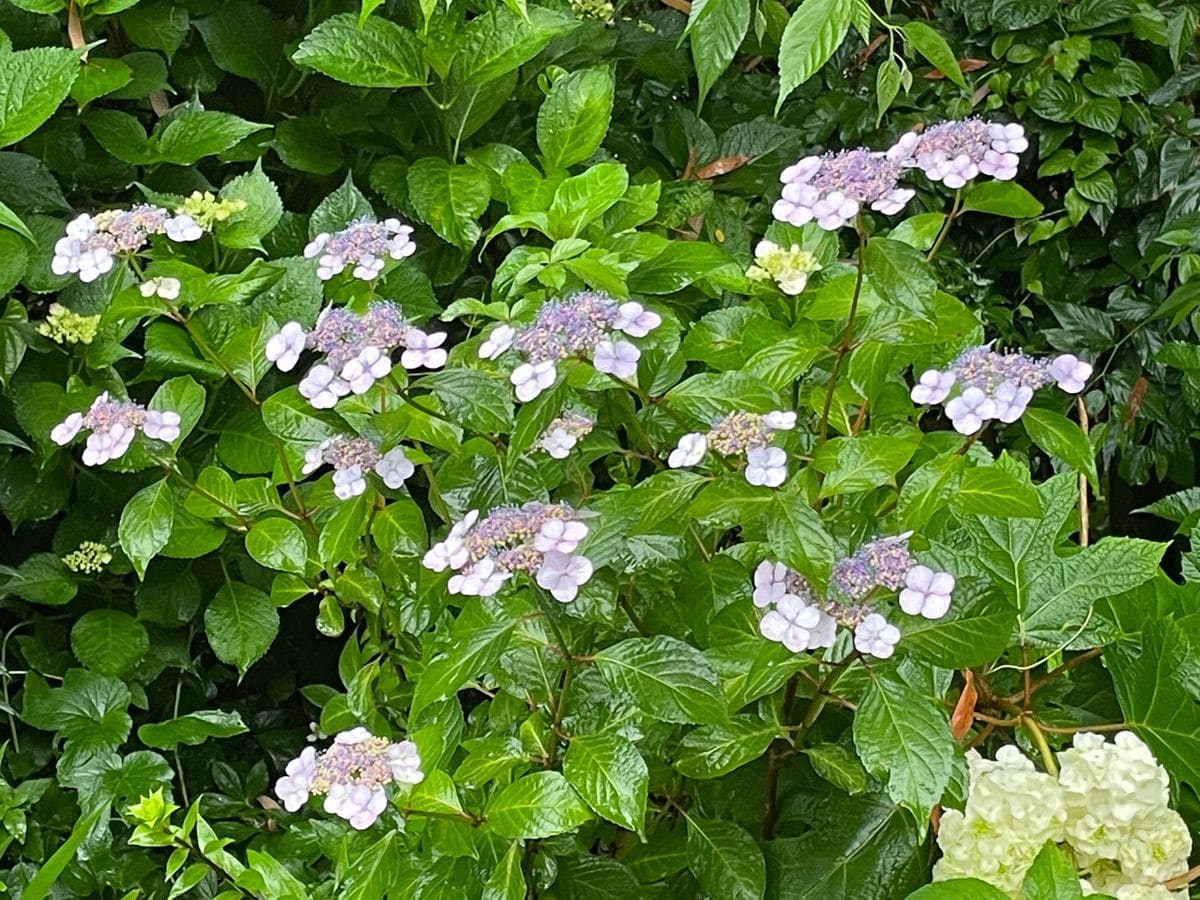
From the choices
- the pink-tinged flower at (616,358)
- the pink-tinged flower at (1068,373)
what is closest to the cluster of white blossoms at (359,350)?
the pink-tinged flower at (616,358)

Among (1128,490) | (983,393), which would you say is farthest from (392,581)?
(1128,490)

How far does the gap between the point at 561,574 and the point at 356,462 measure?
174mm

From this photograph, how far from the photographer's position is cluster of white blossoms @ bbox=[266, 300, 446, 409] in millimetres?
588

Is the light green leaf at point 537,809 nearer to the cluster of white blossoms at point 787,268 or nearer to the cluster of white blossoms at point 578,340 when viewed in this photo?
the cluster of white blossoms at point 578,340

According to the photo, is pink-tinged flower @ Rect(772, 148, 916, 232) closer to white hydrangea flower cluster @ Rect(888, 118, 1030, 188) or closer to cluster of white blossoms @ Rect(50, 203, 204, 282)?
white hydrangea flower cluster @ Rect(888, 118, 1030, 188)

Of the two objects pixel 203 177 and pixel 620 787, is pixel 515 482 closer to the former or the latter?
pixel 620 787

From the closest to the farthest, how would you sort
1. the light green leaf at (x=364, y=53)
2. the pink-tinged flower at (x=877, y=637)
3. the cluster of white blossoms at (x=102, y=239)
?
the pink-tinged flower at (x=877, y=637)
the cluster of white blossoms at (x=102, y=239)
the light green leaf at (x=364, y=53)

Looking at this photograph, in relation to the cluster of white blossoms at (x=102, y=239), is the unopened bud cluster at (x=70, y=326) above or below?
below

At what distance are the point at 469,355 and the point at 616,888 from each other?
1.10 ft

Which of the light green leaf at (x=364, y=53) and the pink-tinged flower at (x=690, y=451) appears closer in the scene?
the pink-tinged flower at (x=690, y=451)

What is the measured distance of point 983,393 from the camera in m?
0.54

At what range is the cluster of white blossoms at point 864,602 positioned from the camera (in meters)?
0.52

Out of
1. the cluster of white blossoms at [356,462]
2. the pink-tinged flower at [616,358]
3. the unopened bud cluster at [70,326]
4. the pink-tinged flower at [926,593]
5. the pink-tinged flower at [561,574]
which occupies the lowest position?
the unopened bud cluster at [70,326]

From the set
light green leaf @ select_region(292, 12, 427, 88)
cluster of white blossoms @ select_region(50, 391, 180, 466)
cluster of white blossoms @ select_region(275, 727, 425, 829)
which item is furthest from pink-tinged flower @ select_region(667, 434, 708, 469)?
light green leaf @ select_region(292, 12, 427, 88)
